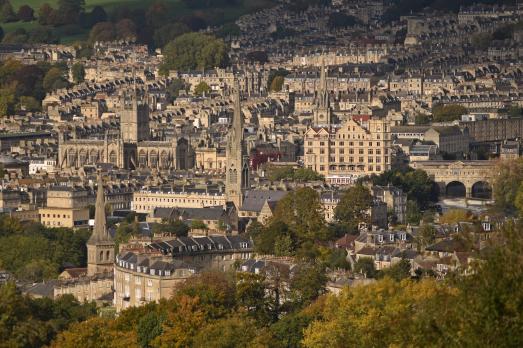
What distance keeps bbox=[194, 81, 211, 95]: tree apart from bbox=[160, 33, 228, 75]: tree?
6.86 metres

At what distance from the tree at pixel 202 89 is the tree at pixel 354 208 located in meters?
46.1

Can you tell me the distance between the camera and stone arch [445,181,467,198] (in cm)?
8569

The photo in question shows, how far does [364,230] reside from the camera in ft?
221

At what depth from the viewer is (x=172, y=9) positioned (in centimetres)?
15712

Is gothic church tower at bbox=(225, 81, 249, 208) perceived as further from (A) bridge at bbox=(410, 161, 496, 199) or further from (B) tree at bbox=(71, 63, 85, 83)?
(B) tree at bbox=(71, 63, 85, 83)

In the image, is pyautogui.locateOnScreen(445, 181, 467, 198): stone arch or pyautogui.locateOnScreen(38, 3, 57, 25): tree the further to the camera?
pyautogui.locateOnScreen(38, 3, 57, 25): tree

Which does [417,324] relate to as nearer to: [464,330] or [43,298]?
[464,330]

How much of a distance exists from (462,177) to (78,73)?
154ft

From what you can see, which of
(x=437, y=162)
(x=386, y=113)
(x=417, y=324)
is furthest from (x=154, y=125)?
(x=417, y=324)

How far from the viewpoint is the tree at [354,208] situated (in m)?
71.7

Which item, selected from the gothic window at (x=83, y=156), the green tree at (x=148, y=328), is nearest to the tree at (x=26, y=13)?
the gothic window at (x=83, y=156)

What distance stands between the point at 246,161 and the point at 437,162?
11.1 metres

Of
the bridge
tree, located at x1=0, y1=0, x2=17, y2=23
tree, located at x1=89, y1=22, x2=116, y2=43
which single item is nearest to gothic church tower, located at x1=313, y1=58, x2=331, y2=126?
the bridge

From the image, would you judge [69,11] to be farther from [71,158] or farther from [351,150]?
[351,150]
